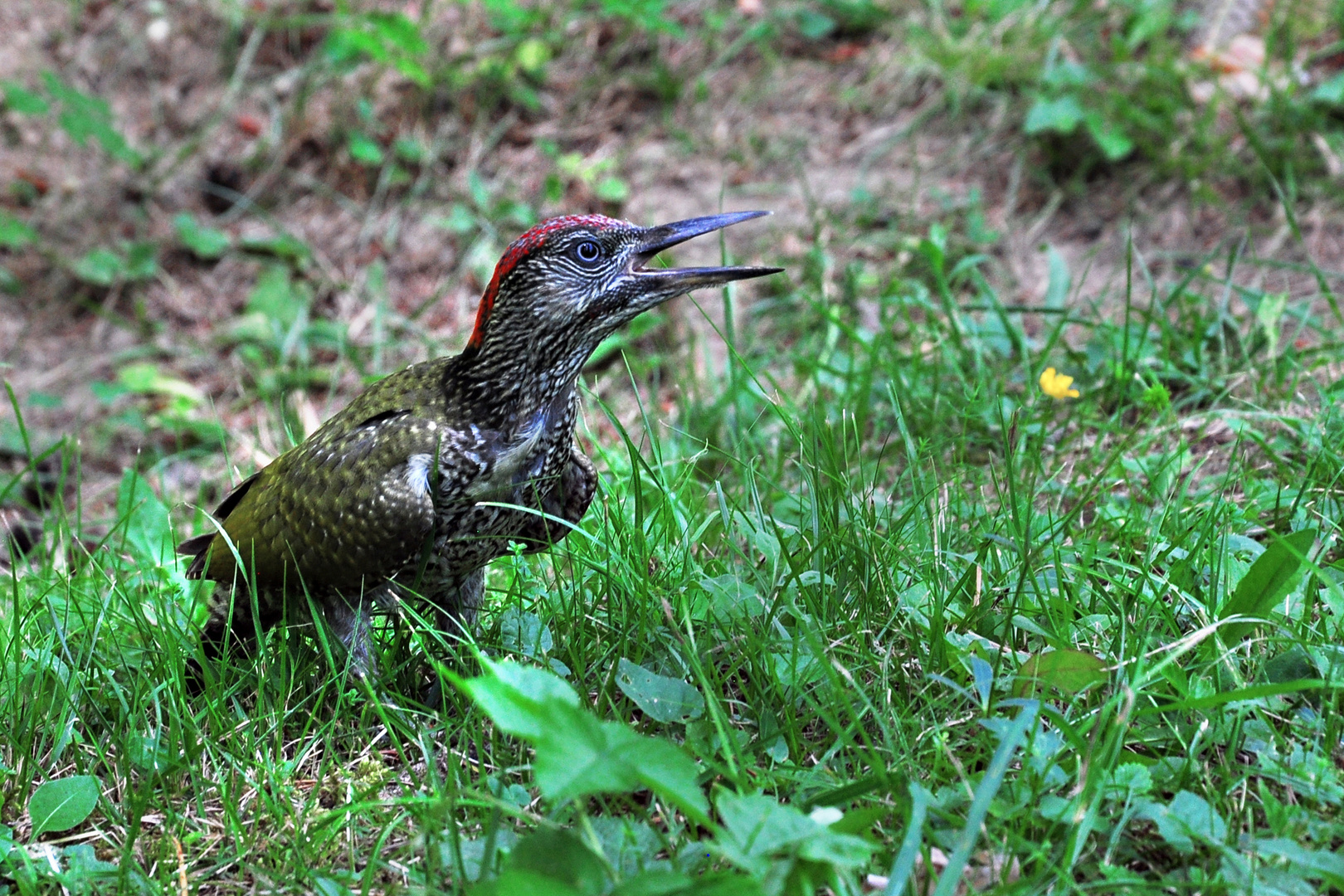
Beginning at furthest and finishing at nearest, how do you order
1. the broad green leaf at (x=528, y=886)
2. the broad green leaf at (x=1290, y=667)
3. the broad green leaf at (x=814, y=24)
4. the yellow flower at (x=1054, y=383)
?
the broad green leaf at (x=814, y=24) → the yellow flower at (x=1054, y=383) → the broad green leaf at (x=1290, y=667) → the broad green leaf at (x=528, y=886)

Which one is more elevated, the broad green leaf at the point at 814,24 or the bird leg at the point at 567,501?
the broad green leaf at the point at 814,24

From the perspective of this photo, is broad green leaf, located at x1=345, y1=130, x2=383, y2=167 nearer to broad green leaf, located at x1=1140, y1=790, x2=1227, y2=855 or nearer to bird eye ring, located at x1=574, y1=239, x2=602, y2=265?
bird eye ring, located at x1=574, y1=239, x2=602, y2=265

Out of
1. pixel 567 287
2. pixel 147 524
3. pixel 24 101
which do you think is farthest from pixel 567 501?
pixel 24 101

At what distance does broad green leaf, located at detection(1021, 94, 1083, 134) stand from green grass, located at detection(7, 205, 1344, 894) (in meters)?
2.41

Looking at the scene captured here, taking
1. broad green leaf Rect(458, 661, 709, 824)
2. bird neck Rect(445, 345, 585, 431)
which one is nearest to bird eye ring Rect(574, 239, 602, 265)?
bird neck Rect(445, 345, 585, 431)

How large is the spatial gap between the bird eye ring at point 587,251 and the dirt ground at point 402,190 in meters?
2.75

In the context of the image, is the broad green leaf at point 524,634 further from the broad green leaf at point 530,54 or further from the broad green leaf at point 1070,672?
the broad green leaf at point 530,54

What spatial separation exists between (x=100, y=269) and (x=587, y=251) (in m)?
5.21

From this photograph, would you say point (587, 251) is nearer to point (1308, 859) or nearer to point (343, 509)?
point (343, 509)

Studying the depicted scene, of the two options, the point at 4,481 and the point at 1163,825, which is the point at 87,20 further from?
→ the point at 1163,825

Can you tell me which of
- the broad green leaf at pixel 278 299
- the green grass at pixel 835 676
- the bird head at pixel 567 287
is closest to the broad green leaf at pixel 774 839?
the green grass at pixel 835 676

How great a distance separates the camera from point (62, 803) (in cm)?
270

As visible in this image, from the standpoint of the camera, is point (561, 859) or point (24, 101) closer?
point (561, 859)

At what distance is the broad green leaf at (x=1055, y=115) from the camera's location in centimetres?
588
